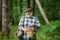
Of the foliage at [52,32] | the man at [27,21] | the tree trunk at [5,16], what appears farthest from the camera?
the tree trunk at [5,16]

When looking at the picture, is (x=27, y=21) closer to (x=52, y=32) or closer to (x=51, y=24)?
(x=52, y=32)

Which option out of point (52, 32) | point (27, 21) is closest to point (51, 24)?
point (52, 32)

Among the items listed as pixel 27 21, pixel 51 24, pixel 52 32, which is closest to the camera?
pixel 27 21

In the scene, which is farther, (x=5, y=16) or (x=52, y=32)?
(x=5, y=16)

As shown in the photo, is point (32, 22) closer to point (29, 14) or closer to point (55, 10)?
point (29, 14)

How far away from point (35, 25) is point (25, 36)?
0.49 meters

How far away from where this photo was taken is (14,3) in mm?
24375

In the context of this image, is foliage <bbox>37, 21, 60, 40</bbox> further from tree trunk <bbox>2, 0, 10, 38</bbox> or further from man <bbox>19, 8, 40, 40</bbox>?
man <bbox>19, 8, 40, 40</bbox>

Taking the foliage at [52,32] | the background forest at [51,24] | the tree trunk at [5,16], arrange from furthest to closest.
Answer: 1. the tree trunk at [5,16]
2. the background forest at [51,24]
3. the foliage at [52,32]

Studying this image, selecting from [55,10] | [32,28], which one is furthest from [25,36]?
[55,10]

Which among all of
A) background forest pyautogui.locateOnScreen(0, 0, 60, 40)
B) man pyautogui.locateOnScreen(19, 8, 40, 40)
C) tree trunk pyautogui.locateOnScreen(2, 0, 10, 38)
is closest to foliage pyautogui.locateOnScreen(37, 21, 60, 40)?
background forest pyautogui.locateOnScreen(0, 0, 60, 40)

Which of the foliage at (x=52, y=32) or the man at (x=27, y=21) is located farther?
the foliage at (x=52, y=32)

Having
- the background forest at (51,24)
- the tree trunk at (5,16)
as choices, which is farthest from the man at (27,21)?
the tree trunk at (5,16)

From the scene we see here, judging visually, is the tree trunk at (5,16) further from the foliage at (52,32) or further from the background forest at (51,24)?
the foliage at (52,32)
